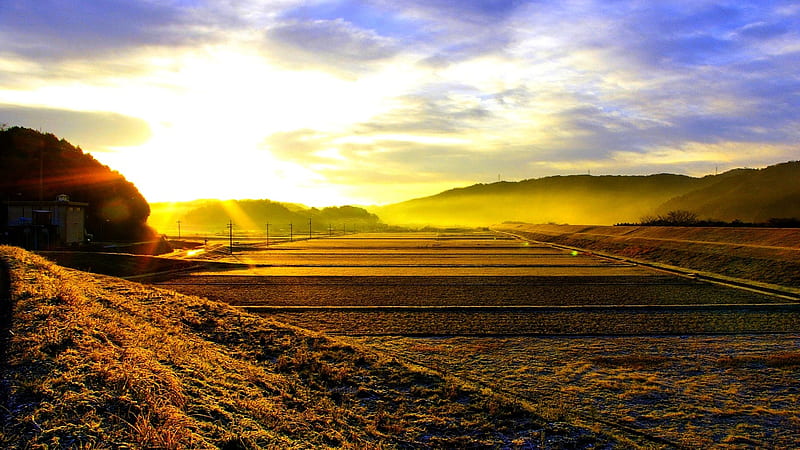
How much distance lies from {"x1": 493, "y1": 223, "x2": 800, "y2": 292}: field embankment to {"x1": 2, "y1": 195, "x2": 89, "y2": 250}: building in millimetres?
41895

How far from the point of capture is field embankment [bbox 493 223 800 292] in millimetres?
26734

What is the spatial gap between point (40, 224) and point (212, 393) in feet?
117

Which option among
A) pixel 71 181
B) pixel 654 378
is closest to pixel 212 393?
pixel 654 378

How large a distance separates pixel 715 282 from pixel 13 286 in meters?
27.9

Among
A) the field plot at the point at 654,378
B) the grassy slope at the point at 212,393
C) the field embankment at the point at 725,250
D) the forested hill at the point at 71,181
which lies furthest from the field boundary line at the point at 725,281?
the forested hill at the point at 71,181

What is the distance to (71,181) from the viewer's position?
53.6 m

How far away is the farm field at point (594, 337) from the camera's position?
27.2 feet

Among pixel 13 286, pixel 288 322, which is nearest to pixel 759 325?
pixel 288 322

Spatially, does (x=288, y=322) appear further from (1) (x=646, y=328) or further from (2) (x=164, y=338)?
(1) (x=646, y=328)

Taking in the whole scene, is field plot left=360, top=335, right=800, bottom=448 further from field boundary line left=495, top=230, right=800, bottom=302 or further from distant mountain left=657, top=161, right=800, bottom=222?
distant mountain left=657, top=161, right=800, bottom=222

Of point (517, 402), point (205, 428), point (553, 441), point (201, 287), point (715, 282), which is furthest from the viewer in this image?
point (715, 282)

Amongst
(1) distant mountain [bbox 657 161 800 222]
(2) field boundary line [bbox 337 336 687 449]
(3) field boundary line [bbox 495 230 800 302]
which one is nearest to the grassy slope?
(2) field boundary line [bbox 337 336 687 449]

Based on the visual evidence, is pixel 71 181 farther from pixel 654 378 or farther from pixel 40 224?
pixel 654 378

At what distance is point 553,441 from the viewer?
7.19 m
